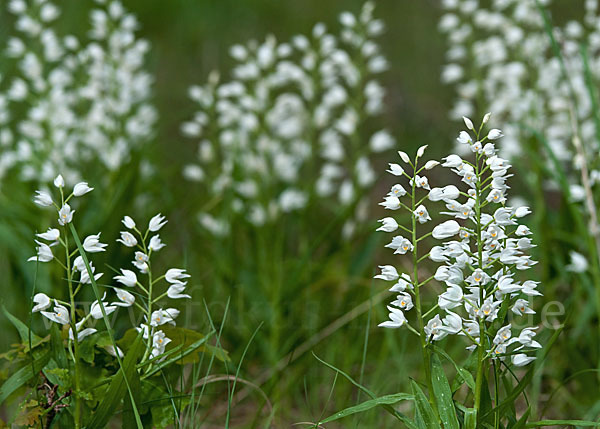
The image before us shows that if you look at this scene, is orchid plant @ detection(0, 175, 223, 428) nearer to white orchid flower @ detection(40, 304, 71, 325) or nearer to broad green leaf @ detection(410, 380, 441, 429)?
white orchid flower @ detection(40, 304, 71, 325)

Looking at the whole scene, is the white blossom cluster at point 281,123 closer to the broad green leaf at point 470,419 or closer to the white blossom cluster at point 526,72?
the white blossom cluster at point 526,72

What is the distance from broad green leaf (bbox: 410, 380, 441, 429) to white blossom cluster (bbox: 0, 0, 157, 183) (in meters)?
2.96

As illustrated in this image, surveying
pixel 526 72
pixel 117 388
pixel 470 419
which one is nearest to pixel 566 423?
pixel 470 419

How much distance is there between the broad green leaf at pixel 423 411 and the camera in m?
1.80

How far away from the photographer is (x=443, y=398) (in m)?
1.82

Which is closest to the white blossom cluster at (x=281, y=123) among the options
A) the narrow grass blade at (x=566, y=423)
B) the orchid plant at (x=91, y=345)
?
the orchid plant at (x=91, y=345)

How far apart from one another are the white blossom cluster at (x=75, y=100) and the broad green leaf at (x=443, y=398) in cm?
295

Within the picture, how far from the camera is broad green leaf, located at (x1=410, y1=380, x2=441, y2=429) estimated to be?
71.1 inches

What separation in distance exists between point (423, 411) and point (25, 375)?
3.66 ft

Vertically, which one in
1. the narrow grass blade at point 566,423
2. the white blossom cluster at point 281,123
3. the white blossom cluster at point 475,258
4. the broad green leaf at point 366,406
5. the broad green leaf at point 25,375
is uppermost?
the white blossom cluster at point 281,123

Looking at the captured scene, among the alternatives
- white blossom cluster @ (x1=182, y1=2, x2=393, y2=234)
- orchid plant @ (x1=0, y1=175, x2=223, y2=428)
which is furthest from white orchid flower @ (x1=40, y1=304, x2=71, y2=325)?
white blossom cluster @ (x1=182, y1=2, x2=393, y2=234)

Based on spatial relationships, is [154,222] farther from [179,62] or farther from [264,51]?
[179,62]

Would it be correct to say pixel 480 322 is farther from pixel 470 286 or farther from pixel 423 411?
pixel 423 411

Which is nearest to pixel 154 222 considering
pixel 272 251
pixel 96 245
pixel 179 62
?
pixel 96 245
